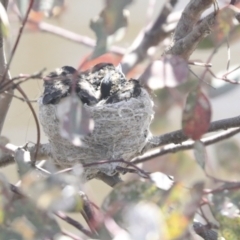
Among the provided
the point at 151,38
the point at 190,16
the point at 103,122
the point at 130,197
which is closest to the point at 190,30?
the point at 190,16

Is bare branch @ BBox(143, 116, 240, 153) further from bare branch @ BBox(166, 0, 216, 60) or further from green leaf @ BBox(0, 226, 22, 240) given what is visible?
green leaf @ BBox(0, 226, 22, 240)

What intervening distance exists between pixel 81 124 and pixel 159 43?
0.82 metres

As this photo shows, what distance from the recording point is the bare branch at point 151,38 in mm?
1216

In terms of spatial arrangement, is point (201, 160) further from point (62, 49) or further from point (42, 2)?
point (62, 49)

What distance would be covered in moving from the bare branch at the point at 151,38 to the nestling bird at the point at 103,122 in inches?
3.4

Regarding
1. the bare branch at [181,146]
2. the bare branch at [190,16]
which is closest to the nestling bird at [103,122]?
the bare branch at [181,146]

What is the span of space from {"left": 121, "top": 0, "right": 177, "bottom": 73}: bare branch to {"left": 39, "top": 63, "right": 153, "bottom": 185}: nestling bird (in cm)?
9

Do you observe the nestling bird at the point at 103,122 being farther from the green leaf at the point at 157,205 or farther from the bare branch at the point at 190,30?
the green leaf at the point at 157,205

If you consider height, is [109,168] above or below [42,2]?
below

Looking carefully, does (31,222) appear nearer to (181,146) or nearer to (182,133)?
(182,133)

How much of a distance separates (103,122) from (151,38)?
0.23 m

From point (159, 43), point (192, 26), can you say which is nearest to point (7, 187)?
point (192, 26)

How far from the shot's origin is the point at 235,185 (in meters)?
0.55

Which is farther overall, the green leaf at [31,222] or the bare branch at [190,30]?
the bare branch at [190,30]
